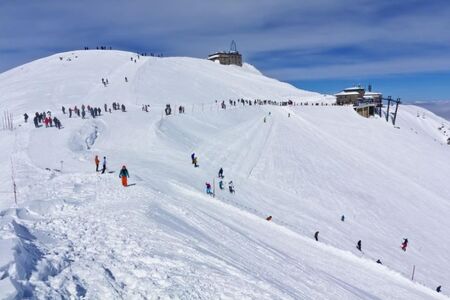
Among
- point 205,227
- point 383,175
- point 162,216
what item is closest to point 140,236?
point 162,216

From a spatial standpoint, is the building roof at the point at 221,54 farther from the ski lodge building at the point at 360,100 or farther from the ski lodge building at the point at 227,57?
the ski lodge building at the point at 360,100

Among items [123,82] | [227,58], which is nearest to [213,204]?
[123,82]

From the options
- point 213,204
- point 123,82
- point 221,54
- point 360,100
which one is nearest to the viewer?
point 213,204

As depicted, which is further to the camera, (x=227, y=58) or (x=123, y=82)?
(x=227, y=58)

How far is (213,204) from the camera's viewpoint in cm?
1892

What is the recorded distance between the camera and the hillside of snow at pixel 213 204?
354 inches

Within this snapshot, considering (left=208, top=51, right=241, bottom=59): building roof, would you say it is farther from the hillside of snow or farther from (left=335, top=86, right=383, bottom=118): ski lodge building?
the hillside of snow

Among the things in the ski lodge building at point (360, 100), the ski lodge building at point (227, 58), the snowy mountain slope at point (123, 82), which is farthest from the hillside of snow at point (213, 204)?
the ski lodge building at point (227, 58)

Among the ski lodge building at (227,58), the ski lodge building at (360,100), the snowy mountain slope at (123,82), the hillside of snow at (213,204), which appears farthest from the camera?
the ski lodge building at (227,58)

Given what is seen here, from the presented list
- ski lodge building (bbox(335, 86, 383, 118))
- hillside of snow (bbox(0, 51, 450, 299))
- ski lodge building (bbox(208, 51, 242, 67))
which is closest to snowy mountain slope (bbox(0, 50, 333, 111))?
hillside of snow (bbox(0, 51, 450, 299))

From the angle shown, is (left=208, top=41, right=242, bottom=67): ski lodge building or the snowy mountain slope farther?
(left=208, top=41, right=242, bottom=67): ski lodge building

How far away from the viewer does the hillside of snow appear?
9.00m

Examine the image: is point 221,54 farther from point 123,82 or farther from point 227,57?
point 123,82

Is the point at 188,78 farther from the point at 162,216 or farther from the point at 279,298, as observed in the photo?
the point at 279,298
